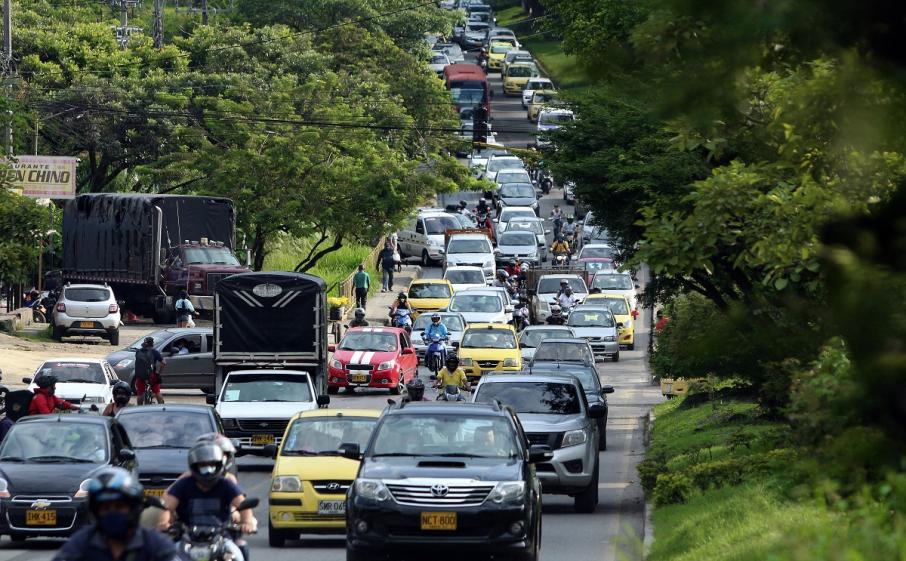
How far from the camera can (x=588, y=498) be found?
67.5 feet

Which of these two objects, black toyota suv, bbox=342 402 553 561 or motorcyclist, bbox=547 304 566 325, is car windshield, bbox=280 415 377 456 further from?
motorcyclist, bbox=547 304 566 325

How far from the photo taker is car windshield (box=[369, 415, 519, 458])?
51.4 feet

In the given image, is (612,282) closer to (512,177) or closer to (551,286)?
(551,286)

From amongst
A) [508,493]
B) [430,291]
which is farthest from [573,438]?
[430,291]

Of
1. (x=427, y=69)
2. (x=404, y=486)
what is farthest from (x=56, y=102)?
(x=404, y=486)

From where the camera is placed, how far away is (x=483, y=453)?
15.7 meters

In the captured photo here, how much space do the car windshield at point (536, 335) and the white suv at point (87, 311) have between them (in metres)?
10.4

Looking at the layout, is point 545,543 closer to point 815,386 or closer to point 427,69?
point 815,386

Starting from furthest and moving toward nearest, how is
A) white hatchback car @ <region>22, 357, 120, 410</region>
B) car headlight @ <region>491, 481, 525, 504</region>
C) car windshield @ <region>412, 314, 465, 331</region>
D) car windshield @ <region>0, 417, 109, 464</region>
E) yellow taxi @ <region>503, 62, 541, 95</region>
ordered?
yellow taxi @ <region>503, 62, 541, 95</region>
car windshield @ <region>412, 314, 465, 331</region>
white hatchback car @ <region>22, 357, 120, 410</region>
car windshield @ <region>0, 417, 109, 464</region>
car headlight @ <region>491, 481, 525, 504</region>

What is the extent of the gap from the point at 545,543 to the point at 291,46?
2120 inches

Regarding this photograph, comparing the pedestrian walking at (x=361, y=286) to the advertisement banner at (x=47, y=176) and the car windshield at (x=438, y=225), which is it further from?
the car windshield at (x=438, y=225)

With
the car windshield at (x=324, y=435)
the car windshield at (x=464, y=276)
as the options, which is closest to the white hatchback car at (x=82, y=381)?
the car windshield at (x=324, y=435)

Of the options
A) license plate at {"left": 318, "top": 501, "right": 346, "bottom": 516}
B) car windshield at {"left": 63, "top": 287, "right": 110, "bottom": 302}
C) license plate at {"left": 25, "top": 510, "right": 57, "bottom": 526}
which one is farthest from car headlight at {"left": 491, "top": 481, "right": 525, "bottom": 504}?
car windshield at {"left": 63, "top": 287, "right": 110, "bottom": 302}

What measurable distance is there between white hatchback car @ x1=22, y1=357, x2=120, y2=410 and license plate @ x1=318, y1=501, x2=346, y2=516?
1244 cm
